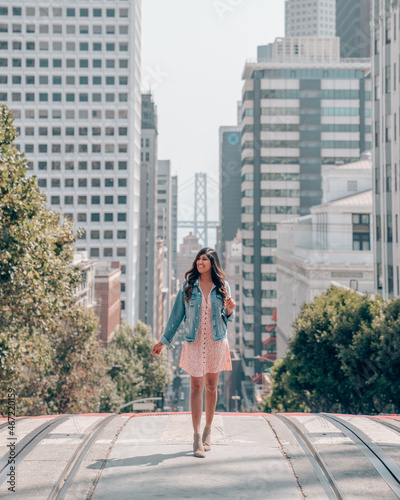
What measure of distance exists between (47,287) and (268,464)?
534 inches

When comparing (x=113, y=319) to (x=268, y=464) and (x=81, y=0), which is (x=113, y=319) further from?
(x=268, y=464)

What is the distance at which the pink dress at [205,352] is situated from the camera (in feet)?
26.3

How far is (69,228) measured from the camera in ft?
83.3

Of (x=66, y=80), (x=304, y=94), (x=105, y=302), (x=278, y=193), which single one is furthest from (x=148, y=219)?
(x=105, y=302)

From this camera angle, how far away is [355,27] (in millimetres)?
158000

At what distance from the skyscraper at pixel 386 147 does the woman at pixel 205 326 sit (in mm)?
35139

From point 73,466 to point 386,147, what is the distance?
136 feet

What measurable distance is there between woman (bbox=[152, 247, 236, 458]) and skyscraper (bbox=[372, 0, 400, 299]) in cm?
3514

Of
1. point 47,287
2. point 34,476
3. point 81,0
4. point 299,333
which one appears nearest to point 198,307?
point 34,476

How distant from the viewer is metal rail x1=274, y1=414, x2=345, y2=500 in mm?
6405

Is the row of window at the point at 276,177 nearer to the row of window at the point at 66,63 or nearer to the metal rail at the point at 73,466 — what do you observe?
the row of window at the point at 66,63

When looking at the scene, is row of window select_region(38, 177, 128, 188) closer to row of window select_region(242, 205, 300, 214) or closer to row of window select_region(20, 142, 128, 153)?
row of window select_region(20, 142, 128, 153)

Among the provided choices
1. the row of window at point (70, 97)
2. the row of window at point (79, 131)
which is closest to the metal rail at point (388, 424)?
the row of window at point (79, 131)

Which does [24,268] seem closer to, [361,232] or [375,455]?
[375,455]
